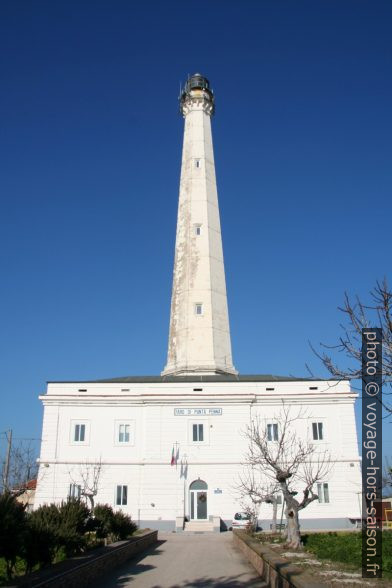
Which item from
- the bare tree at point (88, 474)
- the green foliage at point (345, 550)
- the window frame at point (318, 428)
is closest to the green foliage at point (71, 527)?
the green foliage at point (345, 550)

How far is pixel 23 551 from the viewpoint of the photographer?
12.1 metres

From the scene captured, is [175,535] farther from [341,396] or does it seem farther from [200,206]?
[200,206]

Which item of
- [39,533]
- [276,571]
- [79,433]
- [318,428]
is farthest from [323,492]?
[39,533]

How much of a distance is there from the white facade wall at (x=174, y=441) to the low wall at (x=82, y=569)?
13.0 metres

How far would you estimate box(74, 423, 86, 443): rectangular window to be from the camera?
3394cm

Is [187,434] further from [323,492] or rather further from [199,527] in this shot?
[323,492]

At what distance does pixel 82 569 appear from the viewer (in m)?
12.6

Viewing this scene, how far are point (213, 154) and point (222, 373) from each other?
18.2m

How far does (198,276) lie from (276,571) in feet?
91.8

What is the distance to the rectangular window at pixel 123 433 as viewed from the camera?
3403cm

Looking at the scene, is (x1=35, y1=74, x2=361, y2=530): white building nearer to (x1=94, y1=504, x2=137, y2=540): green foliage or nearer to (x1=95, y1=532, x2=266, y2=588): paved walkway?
(x1=95, y1=532, x2=266, y2=588): paved walkway

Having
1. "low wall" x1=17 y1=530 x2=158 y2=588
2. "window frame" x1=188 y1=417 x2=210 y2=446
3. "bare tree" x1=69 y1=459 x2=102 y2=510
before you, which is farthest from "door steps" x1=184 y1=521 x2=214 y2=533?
"low wall" x1=17 y1=530 x2=158 y2=588

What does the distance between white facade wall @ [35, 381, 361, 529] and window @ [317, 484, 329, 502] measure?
274 millimetres

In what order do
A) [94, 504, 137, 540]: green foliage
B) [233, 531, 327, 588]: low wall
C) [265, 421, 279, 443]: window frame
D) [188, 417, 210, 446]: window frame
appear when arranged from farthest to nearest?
[265, 421, 279, 443]: window frame → [188, 417, 210, 446]: window frame → [94, 504, 137, 540]: green foliage → [233, 531, 327, 588]: low wall
